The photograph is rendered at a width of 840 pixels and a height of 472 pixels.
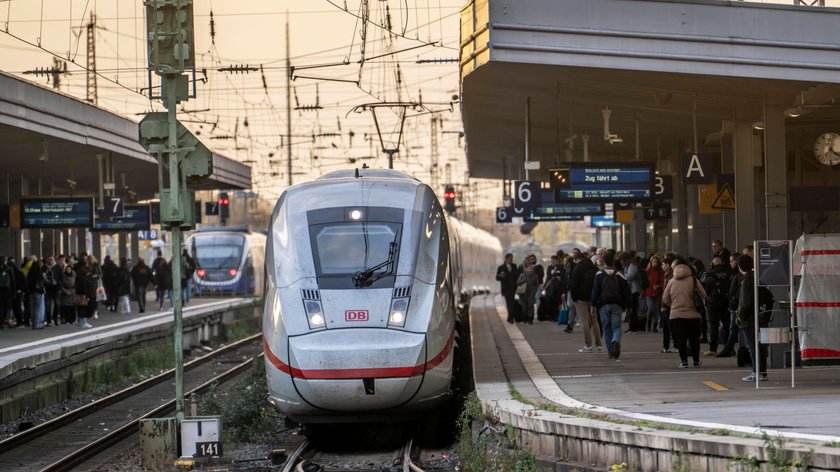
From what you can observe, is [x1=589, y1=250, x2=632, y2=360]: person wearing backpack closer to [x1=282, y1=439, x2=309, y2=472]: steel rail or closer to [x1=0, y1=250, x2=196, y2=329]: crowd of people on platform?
[x1=282, y1=439, x2=309, y2=472]: steel rail

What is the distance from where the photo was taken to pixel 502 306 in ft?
142

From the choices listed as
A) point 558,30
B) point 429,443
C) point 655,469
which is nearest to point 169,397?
point 429,443

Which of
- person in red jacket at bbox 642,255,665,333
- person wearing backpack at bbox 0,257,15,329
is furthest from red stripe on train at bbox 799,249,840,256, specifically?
person wearing backpack at bbox 0,257,15,329

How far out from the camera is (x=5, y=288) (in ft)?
99.8

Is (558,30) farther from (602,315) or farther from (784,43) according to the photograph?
(602,315)

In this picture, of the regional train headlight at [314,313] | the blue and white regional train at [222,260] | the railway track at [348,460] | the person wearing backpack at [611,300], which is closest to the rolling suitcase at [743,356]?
the person wearing backpack at [611,300]

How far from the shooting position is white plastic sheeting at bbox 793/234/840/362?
14.7 m

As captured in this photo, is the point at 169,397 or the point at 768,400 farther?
the point at 169,397

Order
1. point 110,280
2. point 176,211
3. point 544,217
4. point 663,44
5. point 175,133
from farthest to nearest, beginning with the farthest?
point 110,280 < point 544,217 < point 663,44 < point 176,211 < point 175,133

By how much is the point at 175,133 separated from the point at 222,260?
42559 mm

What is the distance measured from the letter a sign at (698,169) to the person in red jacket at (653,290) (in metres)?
2.36

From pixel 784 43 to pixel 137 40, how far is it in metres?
14.8

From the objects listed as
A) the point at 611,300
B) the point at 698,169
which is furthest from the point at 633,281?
the point at 611,300

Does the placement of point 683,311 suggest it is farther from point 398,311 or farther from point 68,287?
point 68,287
